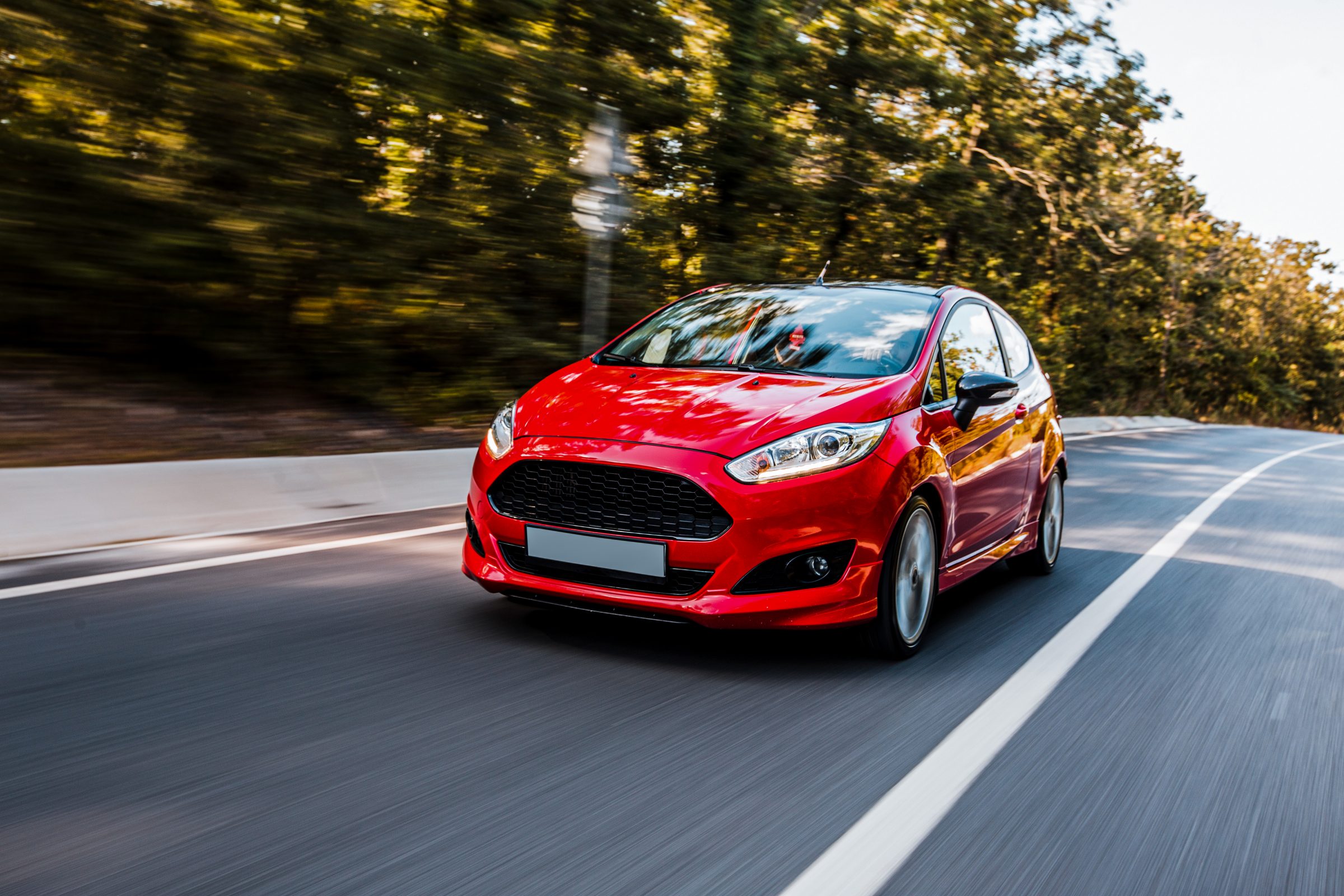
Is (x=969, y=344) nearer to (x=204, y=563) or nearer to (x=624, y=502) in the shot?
Answer: (x=624, y=502)

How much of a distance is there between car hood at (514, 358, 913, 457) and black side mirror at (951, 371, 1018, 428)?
1.35 ft

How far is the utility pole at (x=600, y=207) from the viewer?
10055 millimetres

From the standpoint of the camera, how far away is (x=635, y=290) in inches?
541

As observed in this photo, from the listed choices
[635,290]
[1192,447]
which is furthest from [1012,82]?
[635,290]

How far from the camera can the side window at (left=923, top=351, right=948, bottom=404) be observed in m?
5.49

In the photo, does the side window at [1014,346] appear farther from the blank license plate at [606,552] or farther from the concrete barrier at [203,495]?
the concrete barrier at [203,495]

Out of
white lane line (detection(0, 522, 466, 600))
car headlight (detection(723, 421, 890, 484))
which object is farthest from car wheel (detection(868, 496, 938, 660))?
white lane line (detection(0, 522, 466, 600))

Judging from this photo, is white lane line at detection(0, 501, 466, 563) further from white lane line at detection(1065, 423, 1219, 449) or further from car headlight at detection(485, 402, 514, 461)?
white lane line at detection(1065, 423, 1219, 449)

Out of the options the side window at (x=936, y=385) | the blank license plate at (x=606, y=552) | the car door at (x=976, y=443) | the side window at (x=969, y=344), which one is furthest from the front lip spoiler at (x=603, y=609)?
the side window at (x=969, y=344)

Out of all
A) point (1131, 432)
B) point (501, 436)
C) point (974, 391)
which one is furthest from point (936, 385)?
point (1131, 432)

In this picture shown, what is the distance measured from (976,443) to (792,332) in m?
1.01

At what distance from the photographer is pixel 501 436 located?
5.20 metres

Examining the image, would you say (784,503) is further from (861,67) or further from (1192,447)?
(1192,447)

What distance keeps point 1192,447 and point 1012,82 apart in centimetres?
745
